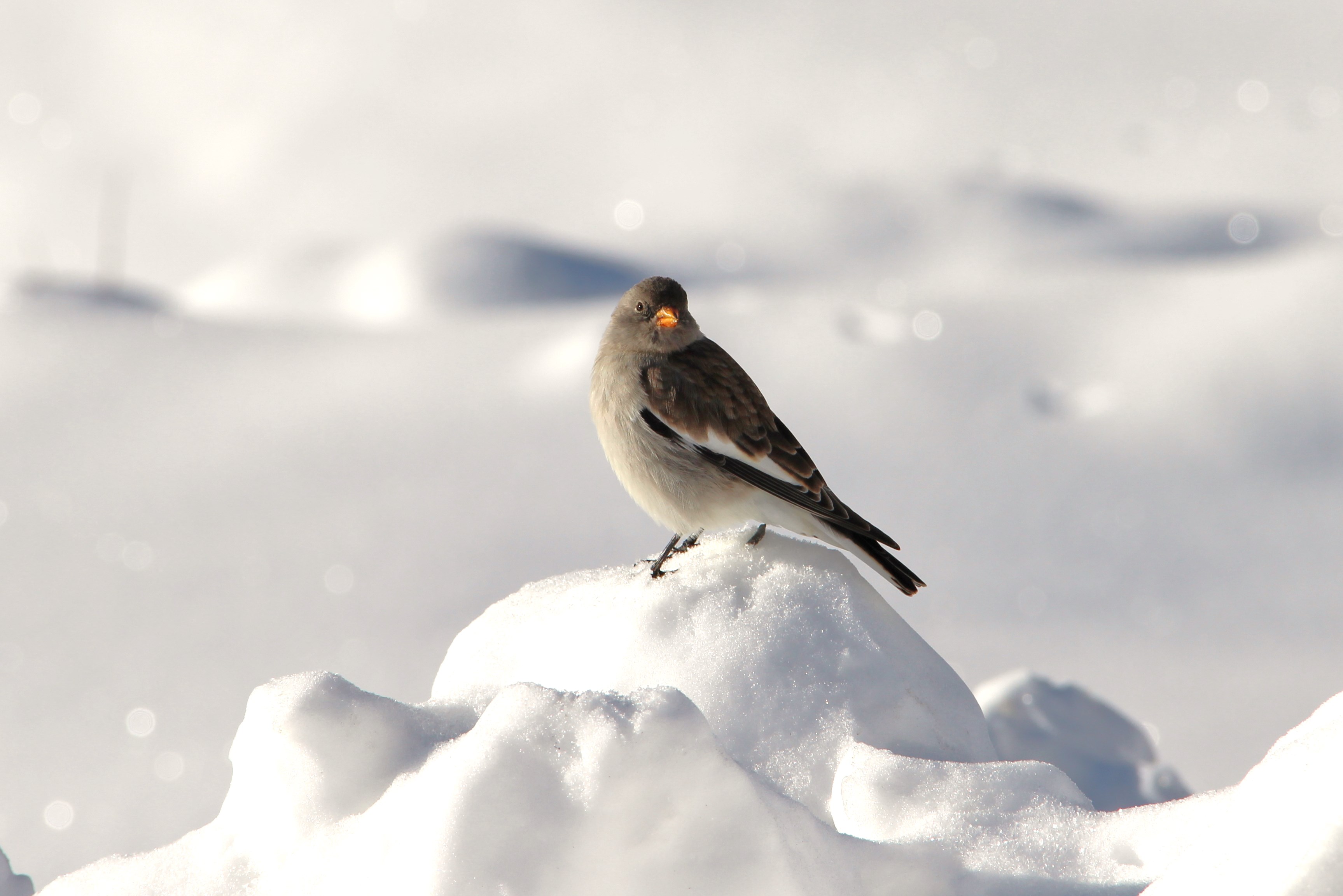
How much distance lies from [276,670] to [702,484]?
2.98 metres

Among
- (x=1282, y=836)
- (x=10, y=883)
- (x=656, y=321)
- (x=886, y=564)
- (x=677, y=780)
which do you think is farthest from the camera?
(x=656, y=321)

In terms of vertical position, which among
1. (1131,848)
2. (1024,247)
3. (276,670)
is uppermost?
(1131,848)

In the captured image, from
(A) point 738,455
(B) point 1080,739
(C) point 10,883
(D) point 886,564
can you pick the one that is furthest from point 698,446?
(B) point 1080,739

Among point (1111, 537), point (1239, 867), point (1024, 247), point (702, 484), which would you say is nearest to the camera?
point (1239, 867)

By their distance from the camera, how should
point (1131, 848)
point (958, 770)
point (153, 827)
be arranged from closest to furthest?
point (1131, 848)
point (958, 770)
point (153, 827)

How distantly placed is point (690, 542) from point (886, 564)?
71 centimetres

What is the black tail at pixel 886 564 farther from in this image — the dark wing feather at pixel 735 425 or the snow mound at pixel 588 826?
the snow mound at pixel 588 826

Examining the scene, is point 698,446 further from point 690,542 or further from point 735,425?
point 690,542

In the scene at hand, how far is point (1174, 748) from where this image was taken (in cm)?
508

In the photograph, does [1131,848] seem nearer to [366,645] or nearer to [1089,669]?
[1089,669]

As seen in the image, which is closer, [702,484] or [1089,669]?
[702,484]

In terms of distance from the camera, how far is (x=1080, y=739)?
4516 millimetres

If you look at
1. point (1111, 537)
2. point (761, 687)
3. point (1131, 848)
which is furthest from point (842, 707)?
point (1111, 537)

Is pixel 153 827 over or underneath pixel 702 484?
underneath
